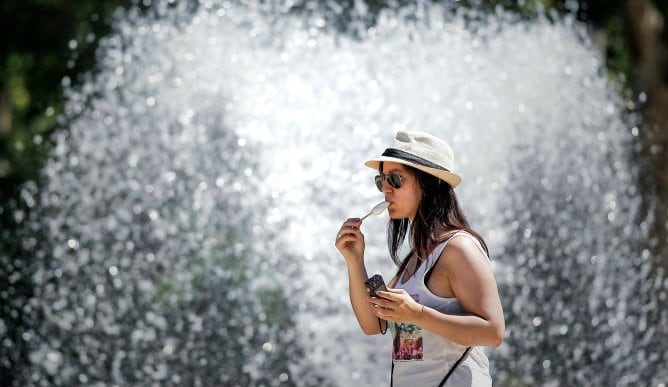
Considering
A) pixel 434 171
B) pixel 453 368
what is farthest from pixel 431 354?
pixel 434 171

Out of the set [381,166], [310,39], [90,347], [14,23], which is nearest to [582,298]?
[310,39]

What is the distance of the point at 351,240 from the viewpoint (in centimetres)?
260

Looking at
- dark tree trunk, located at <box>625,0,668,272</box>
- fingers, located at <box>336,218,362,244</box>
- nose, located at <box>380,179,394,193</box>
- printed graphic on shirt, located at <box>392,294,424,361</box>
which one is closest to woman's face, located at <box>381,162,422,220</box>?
nose, located at <box>380,179,394,193</box>

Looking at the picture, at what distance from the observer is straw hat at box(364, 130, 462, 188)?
2482 mm

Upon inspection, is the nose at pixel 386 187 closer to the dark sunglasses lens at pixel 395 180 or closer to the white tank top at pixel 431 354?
the dark sunglasses lens at pixel 395 180

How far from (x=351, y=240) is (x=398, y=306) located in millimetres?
365

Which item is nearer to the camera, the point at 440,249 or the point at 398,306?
the point at 398,306

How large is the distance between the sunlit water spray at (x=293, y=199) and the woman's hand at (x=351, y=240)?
377cm

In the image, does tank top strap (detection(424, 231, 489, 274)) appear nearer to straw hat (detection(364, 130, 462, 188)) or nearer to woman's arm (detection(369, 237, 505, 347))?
woman's arm (detection(369, 237, 505, 347))

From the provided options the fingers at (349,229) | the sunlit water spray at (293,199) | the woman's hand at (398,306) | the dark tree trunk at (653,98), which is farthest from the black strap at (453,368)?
the dark tree trunk at (653,98)

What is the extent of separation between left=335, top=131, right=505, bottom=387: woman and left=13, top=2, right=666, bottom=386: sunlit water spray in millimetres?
3869

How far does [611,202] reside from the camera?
7.52 meters

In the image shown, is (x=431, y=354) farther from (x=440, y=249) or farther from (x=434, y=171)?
(x=434, y=171)

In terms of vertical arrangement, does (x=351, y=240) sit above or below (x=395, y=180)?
below
